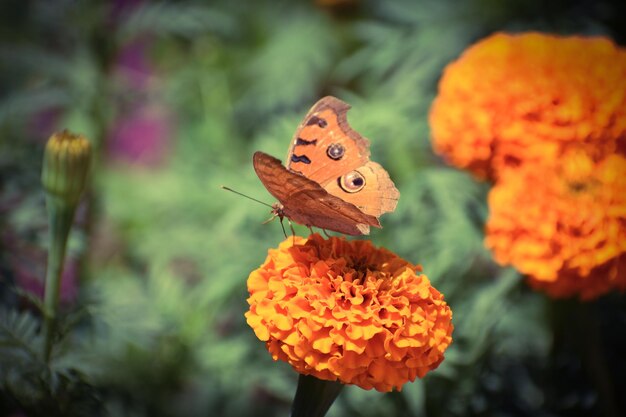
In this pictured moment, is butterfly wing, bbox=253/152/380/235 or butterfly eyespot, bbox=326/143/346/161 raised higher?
butterfly eyespot, bbox=326/143/346/161

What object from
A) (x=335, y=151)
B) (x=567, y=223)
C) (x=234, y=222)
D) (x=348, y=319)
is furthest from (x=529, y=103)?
Answer: (x=234, y=222)

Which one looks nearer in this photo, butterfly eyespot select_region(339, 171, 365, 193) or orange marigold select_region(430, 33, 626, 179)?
butterfly eyespot select_region(339, 171, 365, 193)

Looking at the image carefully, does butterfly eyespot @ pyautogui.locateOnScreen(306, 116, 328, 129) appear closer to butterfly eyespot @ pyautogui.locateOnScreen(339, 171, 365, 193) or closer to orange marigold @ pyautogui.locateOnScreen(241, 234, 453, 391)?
butterfly eyespot @ pyautogui.locateOnScreen(339, 171, 365, 193)

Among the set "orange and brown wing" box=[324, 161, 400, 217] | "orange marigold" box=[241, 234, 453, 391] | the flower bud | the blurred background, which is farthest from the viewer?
the blurred background

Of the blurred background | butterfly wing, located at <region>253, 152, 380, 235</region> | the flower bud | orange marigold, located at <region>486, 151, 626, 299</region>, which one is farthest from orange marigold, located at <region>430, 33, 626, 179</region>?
the flower bud

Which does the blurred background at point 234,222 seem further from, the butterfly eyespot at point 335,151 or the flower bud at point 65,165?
the butterfly eyespot at point 335,151

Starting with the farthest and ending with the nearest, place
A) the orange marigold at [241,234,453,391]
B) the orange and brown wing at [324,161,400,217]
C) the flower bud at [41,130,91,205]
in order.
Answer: the flower bud at [41,130,91,205]
the orange and brown wing at [324,161,400,217]
the orange marigold at [241,234,453,391]

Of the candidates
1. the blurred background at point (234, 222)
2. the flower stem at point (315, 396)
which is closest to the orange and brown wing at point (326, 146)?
the flower stem at point (315, 396)

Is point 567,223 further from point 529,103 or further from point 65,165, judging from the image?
point 65,165
